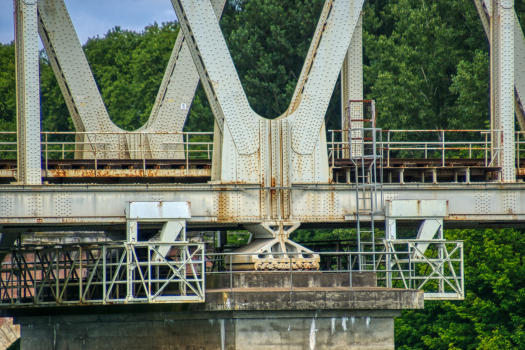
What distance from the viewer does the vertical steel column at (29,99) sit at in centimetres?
2153

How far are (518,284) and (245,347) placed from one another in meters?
17.6

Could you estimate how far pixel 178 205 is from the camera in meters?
21.4

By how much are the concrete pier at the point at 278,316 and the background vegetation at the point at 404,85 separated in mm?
13406

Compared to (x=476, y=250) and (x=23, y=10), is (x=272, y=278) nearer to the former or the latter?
(x=23, y=10)

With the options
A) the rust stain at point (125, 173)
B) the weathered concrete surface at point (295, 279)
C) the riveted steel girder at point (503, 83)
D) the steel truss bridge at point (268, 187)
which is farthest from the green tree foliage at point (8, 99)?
the weathered concrete surface at point (295, 279)

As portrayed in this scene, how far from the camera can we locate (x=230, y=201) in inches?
864

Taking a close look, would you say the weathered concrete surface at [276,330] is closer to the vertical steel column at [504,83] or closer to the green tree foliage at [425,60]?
the vertical steel column at [504,83]

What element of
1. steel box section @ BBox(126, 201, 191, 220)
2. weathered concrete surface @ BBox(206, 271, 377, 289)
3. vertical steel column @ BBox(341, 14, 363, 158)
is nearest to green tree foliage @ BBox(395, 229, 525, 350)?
vertical steel column @ BBox(341, 14, 363, 158)

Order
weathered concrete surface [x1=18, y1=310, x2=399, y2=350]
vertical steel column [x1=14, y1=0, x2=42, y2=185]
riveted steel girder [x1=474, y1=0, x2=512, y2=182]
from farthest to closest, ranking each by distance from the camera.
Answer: riveted steel girder [x1=474, y1=0, x2=512, y2=182] → vertical steel column [x1=14, y1=0, x2=42, y2=185] → weathered concrete surface [x1=18, y1=310, x2=399, y2=350]

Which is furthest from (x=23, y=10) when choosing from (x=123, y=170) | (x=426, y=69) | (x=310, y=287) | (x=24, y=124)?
(x=426, y=69)

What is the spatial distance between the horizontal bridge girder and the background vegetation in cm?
1094

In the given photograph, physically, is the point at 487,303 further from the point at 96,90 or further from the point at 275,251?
the point at 96,90

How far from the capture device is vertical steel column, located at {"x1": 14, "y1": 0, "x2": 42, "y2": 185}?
2153 cm

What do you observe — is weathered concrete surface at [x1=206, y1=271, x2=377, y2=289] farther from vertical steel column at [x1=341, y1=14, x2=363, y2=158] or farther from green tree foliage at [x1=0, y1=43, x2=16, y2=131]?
green tree foliage at [x1=0, y1=43, x2=16, y2=131]
